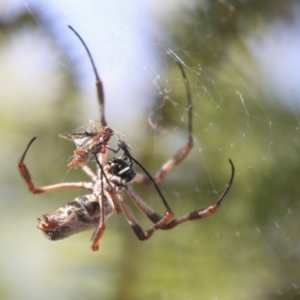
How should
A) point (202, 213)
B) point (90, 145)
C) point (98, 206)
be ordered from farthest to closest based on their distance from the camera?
1. point (98, 206)
2. point (202, 213)
3. point (90, 145)

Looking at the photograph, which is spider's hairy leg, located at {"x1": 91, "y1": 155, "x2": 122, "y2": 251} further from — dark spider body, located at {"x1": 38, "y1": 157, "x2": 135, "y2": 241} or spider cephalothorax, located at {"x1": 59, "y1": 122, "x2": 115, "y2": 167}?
spider cephalothorax, located at {"x1": 59, "y1": 122, "x2": 115, "y2": 167}

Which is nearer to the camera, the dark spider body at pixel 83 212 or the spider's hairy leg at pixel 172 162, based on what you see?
the dark spider body at pixel 83 212

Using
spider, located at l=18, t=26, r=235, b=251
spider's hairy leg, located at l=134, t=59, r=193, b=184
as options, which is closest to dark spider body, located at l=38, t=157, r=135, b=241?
spider, located at l=18, t=26, r=235, b=251

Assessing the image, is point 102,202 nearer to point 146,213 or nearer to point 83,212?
point 83,212

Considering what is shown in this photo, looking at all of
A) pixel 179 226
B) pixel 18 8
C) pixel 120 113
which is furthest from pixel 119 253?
pixel 18 8

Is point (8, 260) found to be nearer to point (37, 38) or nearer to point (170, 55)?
point (37, 38)

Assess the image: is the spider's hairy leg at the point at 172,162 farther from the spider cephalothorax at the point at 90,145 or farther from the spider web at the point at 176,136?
the spider cephalothorax at the point at 90,145

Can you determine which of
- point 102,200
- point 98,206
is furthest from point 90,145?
point 98,206

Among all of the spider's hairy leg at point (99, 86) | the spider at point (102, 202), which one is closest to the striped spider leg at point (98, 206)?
the spider at point (102, 202)
